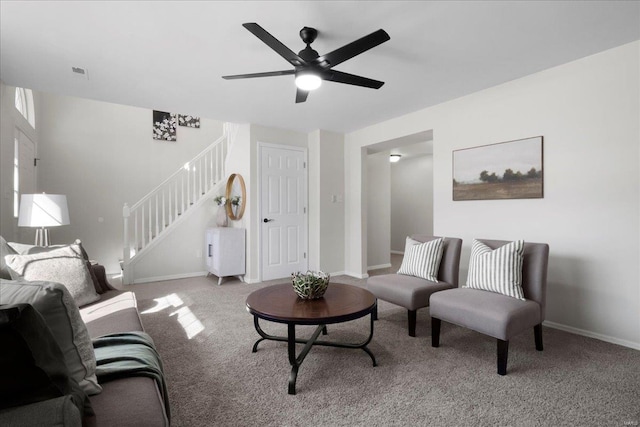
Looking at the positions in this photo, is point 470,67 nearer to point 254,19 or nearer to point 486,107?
point 486,107

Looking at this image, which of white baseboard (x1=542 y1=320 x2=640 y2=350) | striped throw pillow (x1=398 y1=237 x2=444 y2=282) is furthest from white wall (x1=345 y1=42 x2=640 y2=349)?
striped throw pillow (x1=398 y1=237 x2=444 y2=282)

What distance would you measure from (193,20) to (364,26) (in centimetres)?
125

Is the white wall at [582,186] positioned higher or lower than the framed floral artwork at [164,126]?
lower

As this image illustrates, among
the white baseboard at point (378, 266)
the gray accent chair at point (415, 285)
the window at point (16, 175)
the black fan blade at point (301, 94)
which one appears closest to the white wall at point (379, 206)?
the white baseboard at point (378, 266)

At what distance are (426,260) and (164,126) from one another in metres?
5.59

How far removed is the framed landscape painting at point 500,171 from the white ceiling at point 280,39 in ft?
2.34

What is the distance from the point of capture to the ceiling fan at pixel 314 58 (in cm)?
205

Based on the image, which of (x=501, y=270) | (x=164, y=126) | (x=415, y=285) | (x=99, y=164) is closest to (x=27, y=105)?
(x=99, y=164)

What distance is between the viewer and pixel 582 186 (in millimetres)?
2844

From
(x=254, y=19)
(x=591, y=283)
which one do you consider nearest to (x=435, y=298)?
(x=591, y=283)

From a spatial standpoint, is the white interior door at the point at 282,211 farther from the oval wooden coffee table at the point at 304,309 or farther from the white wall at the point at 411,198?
the white wall at the point at 411,198

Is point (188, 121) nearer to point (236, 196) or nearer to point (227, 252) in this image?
point (236, 196)

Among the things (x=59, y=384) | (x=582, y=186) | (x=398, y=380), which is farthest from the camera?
(x=582, y=186)

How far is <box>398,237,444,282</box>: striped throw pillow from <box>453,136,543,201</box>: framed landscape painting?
0.91 meters
